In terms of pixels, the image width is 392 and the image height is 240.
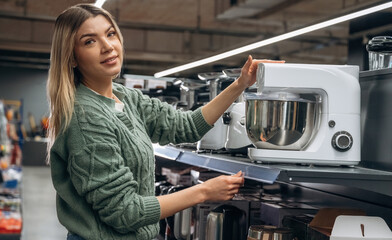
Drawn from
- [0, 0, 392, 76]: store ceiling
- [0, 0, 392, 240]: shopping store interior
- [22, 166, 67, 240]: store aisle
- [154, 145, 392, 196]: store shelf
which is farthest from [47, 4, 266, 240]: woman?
[0, 0, 392, 76]: store ceiling

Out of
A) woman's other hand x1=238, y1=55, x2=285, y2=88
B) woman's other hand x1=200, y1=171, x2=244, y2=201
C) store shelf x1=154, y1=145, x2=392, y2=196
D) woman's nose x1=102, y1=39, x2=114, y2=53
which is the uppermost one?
woman's nose x1=102, y1=39, x2=114, y2=53

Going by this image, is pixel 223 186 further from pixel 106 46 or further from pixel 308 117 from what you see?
pixel 106 46

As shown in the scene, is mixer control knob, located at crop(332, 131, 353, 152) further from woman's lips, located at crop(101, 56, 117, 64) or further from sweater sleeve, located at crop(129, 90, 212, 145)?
woman's lips, located at crop(101, 56, 117, 64)

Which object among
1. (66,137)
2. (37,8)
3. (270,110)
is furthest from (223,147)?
(37,8)

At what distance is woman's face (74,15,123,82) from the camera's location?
2.07 metres

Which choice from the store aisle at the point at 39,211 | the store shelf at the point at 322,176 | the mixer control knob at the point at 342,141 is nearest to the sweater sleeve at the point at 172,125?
the store shelf at the point at 322,176

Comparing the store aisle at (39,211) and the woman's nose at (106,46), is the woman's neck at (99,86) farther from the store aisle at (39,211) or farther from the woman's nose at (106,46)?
the store aisle at (39,211)

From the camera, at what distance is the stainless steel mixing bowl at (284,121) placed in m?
1.98

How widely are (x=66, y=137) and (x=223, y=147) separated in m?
0.94

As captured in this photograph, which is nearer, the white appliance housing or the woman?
the woman

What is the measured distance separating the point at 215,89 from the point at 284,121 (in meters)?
1.24

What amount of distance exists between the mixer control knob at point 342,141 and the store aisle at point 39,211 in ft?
18.2

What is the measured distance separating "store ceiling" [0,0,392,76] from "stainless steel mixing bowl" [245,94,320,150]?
678 centimetres

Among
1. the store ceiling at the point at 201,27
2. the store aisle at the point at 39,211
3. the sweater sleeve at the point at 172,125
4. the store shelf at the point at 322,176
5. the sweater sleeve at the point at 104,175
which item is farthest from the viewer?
the store ceiling at the point at 201,27
